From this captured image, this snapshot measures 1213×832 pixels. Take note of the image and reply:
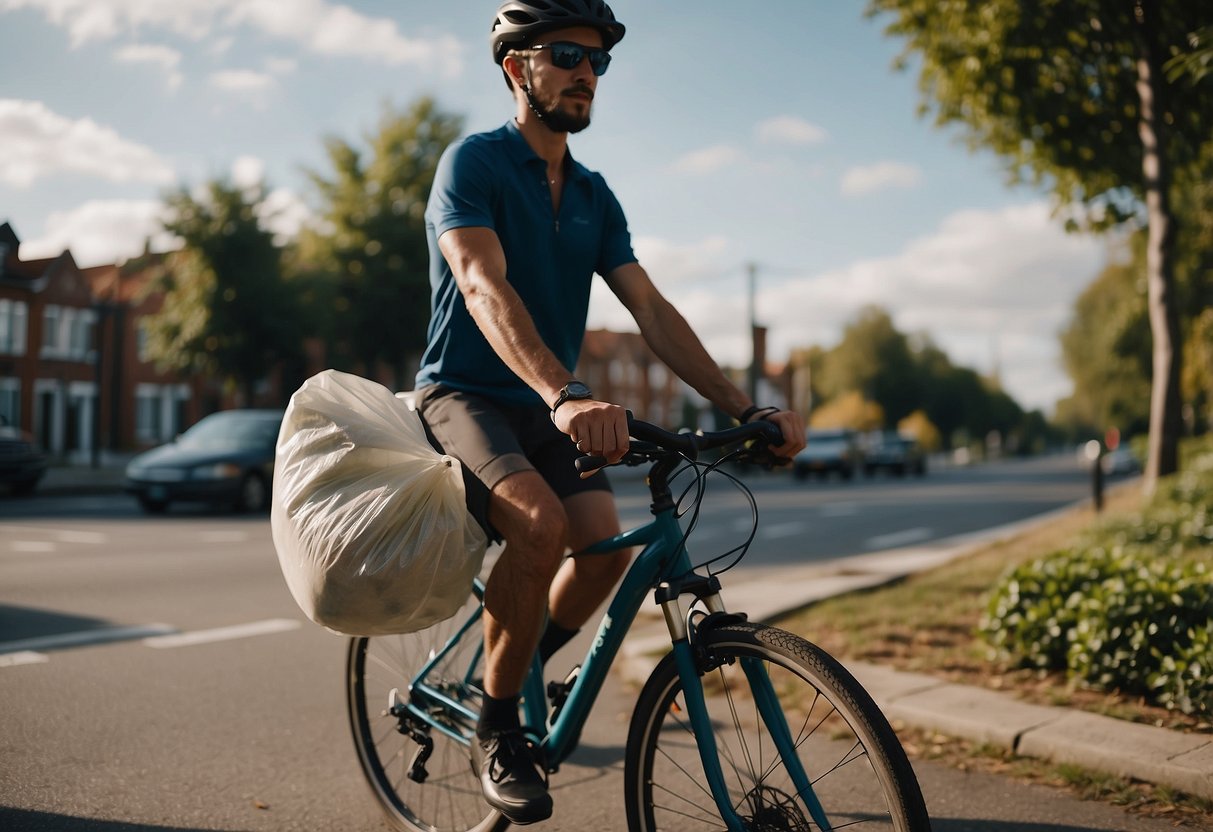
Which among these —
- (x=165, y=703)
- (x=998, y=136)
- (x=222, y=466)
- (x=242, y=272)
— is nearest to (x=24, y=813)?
(x=165, y=703)

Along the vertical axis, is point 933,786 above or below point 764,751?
below

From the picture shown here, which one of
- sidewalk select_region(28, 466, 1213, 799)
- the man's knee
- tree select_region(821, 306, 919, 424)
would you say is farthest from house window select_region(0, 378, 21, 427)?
tree select_region(821, 306, 919, 424)

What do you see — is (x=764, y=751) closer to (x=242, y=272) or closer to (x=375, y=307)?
(x=242, y=272)

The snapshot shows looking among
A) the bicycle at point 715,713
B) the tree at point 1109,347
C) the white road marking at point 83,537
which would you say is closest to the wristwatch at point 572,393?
the bicycle at point 715,713

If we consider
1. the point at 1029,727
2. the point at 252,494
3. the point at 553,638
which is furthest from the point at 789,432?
the point at 252,494

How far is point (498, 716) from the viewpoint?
2551 millimetres

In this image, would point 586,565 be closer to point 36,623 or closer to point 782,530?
point 36,623

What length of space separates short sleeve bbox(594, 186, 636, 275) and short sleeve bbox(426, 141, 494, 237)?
0.40m

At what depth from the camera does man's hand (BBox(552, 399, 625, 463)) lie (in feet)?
6.73

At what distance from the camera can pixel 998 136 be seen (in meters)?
10.5

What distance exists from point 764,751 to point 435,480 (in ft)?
3.07

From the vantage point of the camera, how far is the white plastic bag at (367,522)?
7.97 ft

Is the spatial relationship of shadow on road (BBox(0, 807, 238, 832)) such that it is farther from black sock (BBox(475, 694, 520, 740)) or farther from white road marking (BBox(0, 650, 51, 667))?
white road marking (BBox(0, 650, 51, 667))

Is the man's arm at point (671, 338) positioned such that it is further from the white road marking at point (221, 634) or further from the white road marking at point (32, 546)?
the white road marking at point (32, 546)
